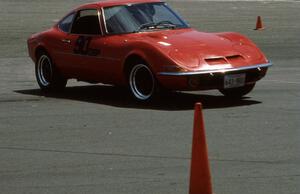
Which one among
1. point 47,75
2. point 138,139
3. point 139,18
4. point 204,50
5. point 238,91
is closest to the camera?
point 138,139

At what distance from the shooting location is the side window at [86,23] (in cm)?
1333

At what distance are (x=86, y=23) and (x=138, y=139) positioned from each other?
4.36 meters

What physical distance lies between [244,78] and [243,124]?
169cm

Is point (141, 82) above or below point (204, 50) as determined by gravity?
below

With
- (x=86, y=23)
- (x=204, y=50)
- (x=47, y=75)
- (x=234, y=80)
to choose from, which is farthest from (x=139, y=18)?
(x=47, y=75)

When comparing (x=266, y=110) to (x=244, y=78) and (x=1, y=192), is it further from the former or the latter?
(x=1, y=192)

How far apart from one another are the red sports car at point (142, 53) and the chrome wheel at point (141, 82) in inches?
0.5

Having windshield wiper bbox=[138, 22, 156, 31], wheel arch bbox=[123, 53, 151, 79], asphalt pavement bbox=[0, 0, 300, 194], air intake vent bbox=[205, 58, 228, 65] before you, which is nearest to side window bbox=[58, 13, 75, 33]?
asphalt pavement bbox=[0, 0, 300, 194]

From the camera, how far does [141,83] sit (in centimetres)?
1244

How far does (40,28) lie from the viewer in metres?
25.7

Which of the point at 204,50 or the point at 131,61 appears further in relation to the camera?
the point at 131,61

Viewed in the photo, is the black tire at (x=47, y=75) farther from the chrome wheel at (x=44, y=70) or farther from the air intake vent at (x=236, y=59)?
the air intake vent at (x=236, y=59)

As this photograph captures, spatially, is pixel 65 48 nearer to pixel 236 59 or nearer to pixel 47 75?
pixel 47 75

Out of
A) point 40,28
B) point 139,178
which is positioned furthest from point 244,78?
point 40,28
